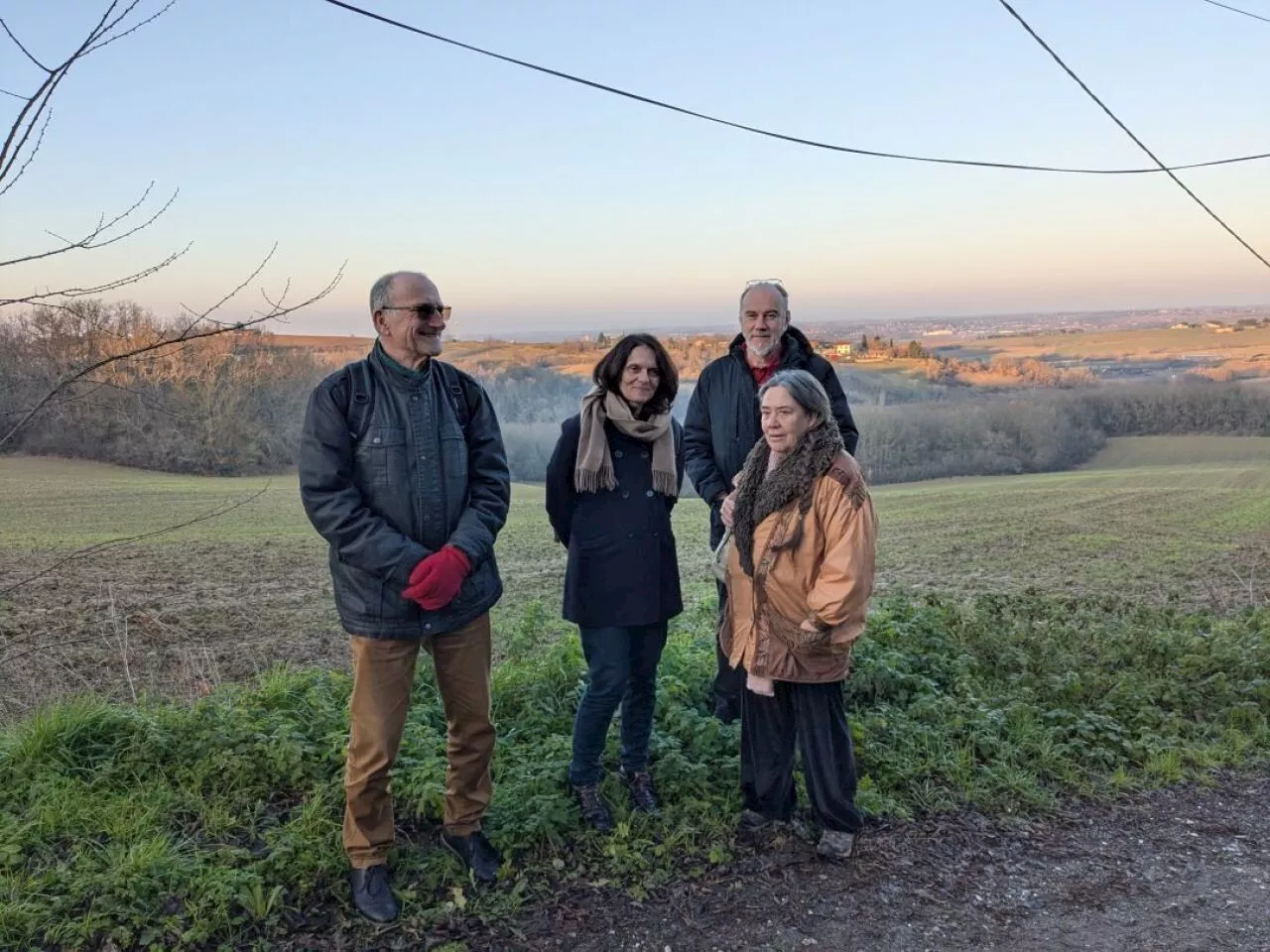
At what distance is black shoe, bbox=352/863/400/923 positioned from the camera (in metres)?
3.13

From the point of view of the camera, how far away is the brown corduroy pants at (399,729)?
10.1ft

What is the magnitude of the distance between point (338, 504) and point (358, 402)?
14.9 inches

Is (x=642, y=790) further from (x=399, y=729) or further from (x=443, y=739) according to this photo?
(x=399, y=729)

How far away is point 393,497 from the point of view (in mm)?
3078

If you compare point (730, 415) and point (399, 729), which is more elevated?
point (730, 415)

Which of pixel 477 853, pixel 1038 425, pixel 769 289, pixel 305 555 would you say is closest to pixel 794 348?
pixel 769 289

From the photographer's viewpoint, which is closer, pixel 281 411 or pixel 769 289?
pixel 769 289

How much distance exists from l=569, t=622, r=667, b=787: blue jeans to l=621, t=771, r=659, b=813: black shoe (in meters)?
0.03

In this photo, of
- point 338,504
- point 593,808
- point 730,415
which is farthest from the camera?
point 730,415

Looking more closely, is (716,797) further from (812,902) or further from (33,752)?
(33,752)

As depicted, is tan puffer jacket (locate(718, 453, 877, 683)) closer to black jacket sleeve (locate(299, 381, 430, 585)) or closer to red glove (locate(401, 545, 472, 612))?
red glove (locate(401, 545, 472, 612))

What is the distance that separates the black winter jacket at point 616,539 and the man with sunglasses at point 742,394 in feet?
2.14

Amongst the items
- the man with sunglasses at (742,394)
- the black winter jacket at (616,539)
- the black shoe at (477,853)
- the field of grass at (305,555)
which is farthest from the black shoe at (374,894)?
the field of grass at (305,555)

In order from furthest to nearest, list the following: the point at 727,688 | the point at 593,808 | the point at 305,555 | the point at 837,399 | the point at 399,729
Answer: the point at 305,555 < the point at 727,688 < the point at 837,399 < the point at 593,808 < the point at 399,729
